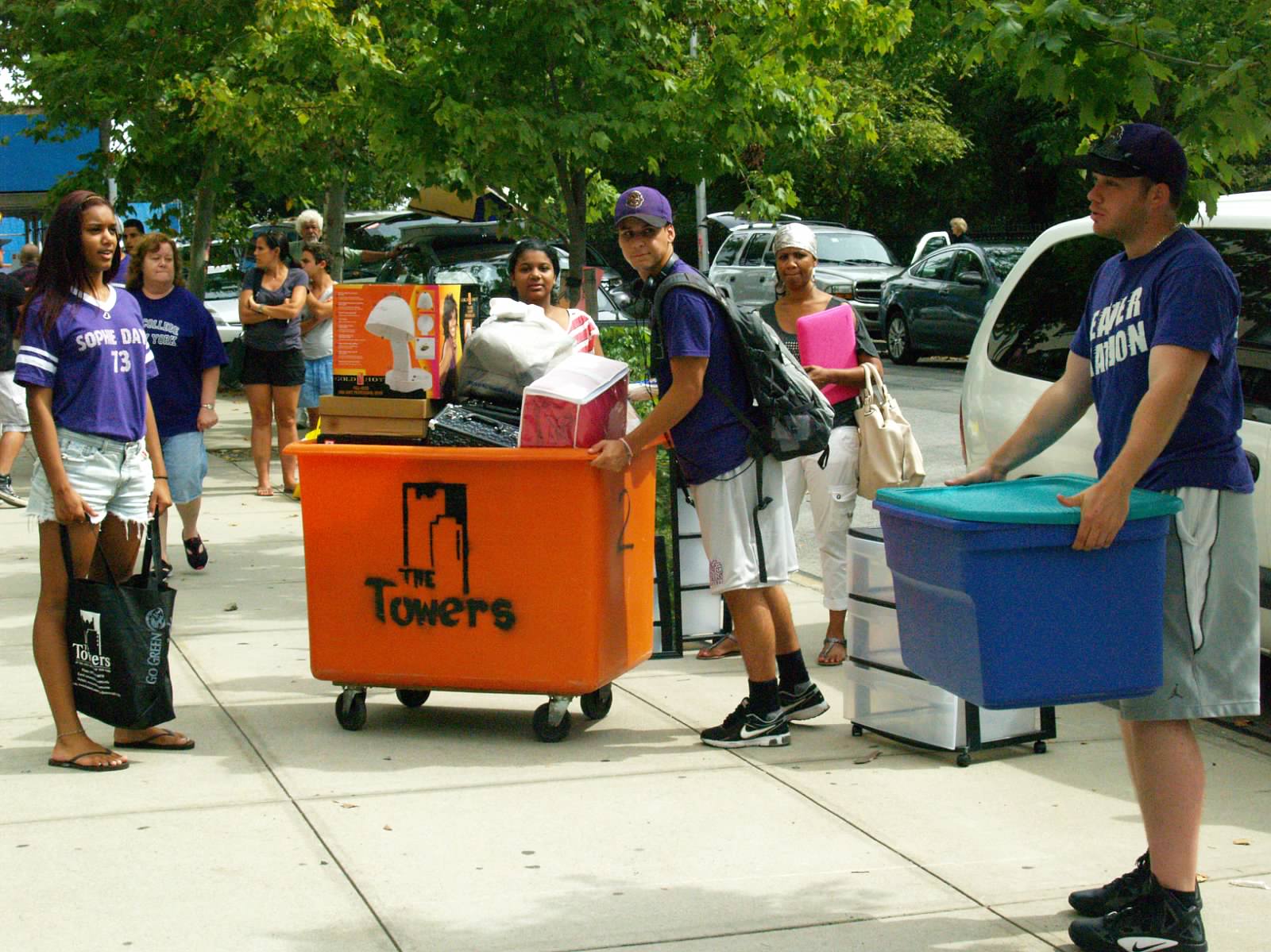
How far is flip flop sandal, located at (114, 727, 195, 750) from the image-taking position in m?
5.59

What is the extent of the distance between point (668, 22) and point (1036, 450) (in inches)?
199

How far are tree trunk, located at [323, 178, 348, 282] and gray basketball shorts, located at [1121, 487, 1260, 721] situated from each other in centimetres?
1230

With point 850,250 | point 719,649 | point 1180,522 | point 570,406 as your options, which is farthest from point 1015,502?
point 850,250

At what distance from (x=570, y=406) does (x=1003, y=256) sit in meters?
16.2

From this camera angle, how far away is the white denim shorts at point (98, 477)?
5.25 meters

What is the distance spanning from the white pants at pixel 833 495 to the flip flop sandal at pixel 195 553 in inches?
136

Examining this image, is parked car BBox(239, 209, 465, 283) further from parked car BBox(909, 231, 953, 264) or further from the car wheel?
parked car BBox(909, 231, 953, 264)

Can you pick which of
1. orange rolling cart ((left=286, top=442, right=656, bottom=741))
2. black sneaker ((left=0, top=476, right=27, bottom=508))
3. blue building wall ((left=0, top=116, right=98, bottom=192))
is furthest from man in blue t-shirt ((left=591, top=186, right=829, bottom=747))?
blue building wall ((left=0, top=116, right=98, bottom=192))

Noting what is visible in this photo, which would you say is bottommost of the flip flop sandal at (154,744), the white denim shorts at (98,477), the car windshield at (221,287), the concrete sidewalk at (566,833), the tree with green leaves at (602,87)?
the concrete sidewalk at (566,833)

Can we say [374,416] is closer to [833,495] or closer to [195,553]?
[833,495]

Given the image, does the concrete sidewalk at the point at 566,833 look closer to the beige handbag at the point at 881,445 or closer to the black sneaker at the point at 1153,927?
the black sneaker at the point at 1153,927

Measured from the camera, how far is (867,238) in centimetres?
2505

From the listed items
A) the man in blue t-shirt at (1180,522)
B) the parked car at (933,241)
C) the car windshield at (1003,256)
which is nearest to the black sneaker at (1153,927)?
the man in blue t-shirt at (1180,522)

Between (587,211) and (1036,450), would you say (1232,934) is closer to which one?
(1036,450)
